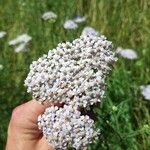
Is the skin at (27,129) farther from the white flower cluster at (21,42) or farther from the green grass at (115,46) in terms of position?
the white flower cluster at (21,42)

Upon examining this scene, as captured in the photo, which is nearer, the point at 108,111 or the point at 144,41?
the point at 108,111

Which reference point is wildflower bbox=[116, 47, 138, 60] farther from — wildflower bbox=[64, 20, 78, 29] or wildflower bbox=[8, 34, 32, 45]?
wildflower bbox=[8, 34, 32, 45]

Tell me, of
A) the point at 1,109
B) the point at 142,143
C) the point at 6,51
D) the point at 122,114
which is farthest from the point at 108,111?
the point at 6,51

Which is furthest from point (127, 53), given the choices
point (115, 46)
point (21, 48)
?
point (21, 48)

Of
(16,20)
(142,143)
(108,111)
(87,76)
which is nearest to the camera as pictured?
(87,76)

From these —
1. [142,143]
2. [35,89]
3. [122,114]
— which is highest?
[35,89]

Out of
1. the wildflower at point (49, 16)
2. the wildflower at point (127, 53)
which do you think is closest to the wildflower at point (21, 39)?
the wildflower at point (49, 16)

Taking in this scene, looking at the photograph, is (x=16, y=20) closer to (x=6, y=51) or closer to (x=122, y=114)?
(x=6, y=51)
